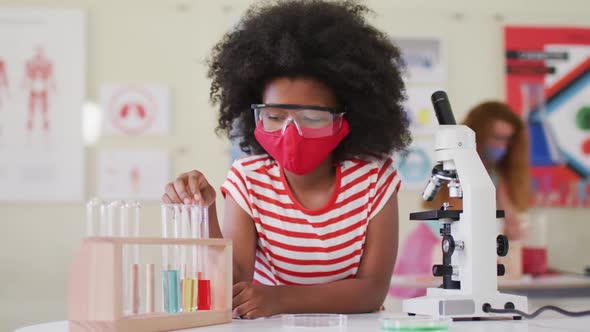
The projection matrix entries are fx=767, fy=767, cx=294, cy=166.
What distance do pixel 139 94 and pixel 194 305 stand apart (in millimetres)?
2563

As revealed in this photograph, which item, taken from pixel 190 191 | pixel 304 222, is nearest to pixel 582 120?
pixel 304 222

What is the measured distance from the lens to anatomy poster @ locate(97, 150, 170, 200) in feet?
11.9

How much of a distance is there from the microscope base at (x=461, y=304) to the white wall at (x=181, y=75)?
7.33 ft

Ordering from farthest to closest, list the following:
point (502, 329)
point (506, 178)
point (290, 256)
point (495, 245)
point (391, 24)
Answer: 1. point (391, 24)
2. point (506, 178)
3. point (290, 256)
4. point (495, 245)
5. point (502, 329)

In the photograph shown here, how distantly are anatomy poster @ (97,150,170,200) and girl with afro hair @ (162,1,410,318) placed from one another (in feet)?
6.19

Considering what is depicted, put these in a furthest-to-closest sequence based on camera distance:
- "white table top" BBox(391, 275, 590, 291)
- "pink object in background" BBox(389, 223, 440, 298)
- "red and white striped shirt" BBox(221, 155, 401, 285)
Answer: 1. "pink object in background" BBox(389, 223, 440, 298)
2. "white table top" BBox(391, 275, 590, 291)
3. "red and white striped shirt" BBox(221, 155, 401, 285)

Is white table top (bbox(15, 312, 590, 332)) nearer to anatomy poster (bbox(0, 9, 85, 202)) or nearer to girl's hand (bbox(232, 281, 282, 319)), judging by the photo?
girl's hand (bbox(232, 281, 282, 319))

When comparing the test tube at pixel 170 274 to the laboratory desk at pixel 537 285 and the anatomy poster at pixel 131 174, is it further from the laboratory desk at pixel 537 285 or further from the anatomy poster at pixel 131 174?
the anatomy poster at pixel 131 174

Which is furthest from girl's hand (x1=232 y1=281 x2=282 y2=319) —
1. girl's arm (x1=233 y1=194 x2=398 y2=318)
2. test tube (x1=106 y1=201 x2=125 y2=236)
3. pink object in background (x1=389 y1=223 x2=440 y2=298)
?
pink object in background (x1=389 y1=223 x2=440 y2=298)

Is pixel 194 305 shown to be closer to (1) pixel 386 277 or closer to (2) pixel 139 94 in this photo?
(1) pixel 386 277

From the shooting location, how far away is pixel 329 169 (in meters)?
1.75

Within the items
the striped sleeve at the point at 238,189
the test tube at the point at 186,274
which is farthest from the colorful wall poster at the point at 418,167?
the test tube at the point at 186,274

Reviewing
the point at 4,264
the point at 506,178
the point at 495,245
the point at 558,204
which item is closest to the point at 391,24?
the point at 506,178

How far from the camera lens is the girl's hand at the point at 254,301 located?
4.55 feet
